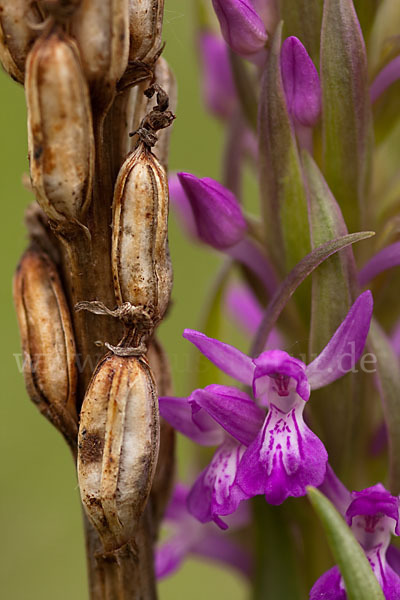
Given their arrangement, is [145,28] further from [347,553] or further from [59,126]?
[347,553]

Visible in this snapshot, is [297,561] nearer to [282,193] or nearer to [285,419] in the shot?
[285,419]

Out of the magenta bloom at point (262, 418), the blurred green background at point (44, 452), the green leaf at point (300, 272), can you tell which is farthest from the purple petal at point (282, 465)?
the blurred green background at point (44, 452)

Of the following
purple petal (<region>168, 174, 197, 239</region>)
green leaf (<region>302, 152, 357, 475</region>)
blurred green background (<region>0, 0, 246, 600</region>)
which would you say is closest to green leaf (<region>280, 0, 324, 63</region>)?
green leaf (<region>302, 152, 357, 475</region>)

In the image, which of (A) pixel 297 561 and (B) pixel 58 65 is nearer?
(B) pixel 58 65

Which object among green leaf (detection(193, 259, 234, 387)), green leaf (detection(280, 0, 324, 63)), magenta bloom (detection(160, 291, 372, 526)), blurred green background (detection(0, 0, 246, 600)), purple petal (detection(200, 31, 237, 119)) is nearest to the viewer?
magenta bloom (detection(160, 291, 372, 526))

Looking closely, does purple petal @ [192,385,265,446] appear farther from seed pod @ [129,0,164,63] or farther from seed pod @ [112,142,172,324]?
seed pod @ [129,0,164,63]

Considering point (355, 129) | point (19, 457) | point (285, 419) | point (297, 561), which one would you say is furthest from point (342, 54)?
point (19, 457)

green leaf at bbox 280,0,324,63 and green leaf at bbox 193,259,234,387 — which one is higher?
green leaf at bbox 280,0,324,63
